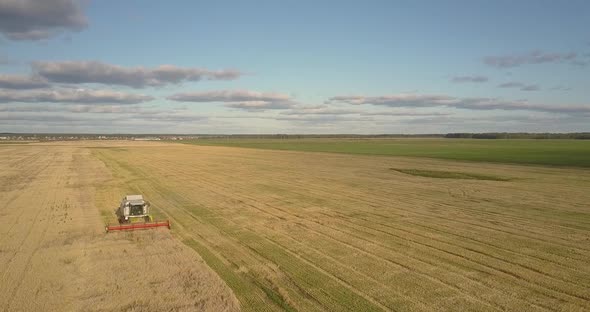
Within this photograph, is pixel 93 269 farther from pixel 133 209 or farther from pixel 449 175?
pixel 449 175

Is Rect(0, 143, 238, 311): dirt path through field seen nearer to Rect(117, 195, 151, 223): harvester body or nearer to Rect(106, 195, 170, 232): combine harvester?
Rect(106, 195, 170, 232): combine harvester

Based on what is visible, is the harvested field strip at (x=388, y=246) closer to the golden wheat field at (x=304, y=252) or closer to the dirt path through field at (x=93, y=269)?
the golden wheat field at (x=304, y=252)

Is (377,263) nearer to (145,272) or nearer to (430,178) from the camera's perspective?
(145,272)

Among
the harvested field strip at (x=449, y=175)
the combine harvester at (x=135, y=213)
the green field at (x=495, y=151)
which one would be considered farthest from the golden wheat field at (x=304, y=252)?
the green field at (x=495, y=151)

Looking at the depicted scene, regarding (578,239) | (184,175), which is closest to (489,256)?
(578,239)

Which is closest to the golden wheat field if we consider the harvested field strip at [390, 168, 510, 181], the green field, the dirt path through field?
the dirt path through field

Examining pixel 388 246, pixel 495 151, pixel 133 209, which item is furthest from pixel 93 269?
pixel 495 151
